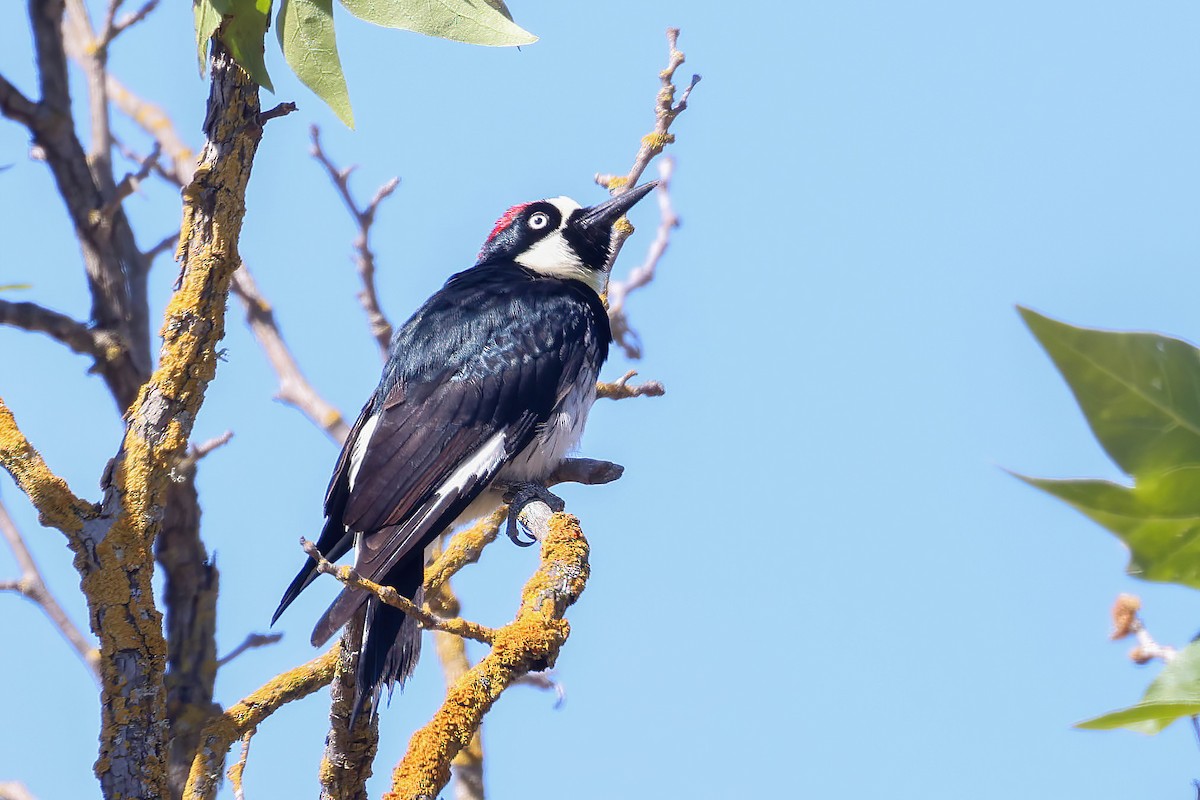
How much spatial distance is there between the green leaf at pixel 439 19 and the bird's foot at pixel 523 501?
1.65 metres

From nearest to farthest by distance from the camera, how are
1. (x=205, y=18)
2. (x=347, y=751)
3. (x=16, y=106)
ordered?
(x=205, y=18) < (x=347, y=751) < (x=16, y=106)

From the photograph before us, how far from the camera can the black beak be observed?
4.51m

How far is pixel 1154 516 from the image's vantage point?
1.06m

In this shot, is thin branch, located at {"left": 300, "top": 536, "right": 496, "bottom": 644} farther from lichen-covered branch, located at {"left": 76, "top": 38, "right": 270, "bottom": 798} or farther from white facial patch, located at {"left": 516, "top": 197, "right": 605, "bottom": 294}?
white facial patch, located at {"left": 516, "top": 197, "right": 605, "bottom": 294}

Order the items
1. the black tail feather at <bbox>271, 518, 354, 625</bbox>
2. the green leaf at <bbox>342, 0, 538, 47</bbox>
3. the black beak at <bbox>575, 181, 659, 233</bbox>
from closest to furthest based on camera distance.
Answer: the green leaf at <bbox>342, 0, 538, 47</bbox>, the black tail feather at <bbox>271, 518, 354, 625</bbox>, the black beak at <bbox>575, 181, 659, 233</bbox>

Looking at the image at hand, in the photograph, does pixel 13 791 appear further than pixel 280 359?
No

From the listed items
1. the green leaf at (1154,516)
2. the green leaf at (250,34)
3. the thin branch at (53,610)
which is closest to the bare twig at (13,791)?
the thin branch at (53,610)

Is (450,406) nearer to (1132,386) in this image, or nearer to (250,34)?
(250,34)

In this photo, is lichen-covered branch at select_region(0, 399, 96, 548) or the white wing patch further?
the white wing patch

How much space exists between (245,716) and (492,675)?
1041 mm

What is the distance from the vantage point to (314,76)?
1.98 metres

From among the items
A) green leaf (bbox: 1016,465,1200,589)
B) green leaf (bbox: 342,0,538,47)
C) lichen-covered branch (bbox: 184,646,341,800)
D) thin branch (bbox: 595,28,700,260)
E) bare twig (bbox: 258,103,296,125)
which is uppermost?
thin branch (bbox: 595,28,700,260)

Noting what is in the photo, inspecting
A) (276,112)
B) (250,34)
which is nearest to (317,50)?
(250,34)

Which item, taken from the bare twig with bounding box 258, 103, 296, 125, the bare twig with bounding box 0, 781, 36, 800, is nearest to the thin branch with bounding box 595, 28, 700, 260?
the bare twig with bounding box 258, 103, 296, 125
